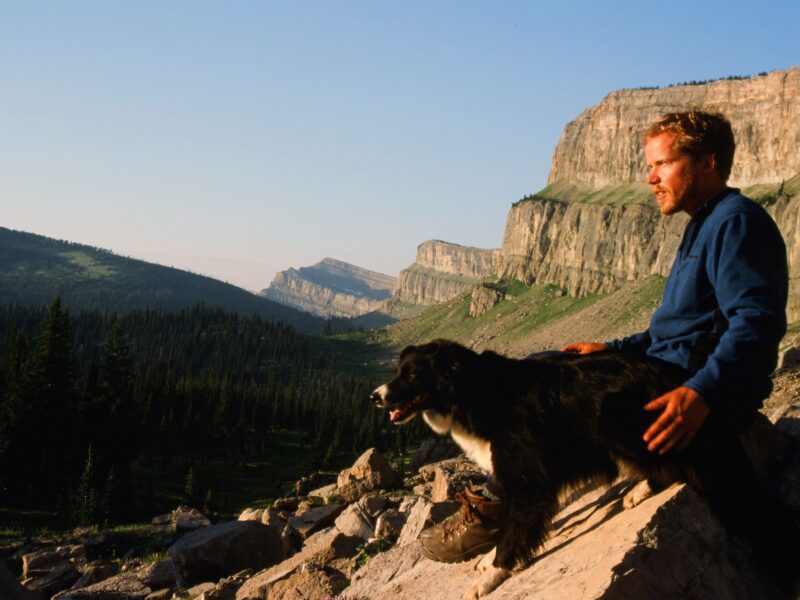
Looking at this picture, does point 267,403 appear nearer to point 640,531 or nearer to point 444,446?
point 444,446

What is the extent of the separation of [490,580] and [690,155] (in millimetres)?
4195

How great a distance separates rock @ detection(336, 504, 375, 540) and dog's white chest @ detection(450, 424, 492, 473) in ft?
28.1

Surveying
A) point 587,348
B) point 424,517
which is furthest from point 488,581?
point 424,517

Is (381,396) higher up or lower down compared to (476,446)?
higher up

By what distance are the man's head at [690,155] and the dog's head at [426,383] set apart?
7.86 ft

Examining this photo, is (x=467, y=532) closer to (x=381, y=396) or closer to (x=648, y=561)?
(x=381, y=396)

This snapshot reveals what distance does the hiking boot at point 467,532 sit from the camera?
7340 millimetres

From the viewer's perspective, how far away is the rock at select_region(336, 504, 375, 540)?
15.1 metres

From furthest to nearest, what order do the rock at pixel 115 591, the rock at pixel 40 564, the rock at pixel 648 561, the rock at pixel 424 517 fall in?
the rock at pixel 40 564 → the rock at pixel 115 591 → the rock at pixel 424 517 → the rock at pixel 648 561

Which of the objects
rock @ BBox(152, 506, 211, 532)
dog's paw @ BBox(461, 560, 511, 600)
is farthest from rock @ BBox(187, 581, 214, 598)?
rock @ BBox(152, 506, 211, 532)

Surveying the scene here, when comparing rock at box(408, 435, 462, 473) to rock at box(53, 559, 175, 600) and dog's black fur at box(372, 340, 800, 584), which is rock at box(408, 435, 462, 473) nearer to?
rock at box(53, 559, 175, 600)

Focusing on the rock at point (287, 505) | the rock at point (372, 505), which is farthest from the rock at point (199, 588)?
the rock at point (287, 505)

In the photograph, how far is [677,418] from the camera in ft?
17.4

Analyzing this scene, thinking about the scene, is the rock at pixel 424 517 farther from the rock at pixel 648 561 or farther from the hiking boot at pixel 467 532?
the rock at pixel 648 561
